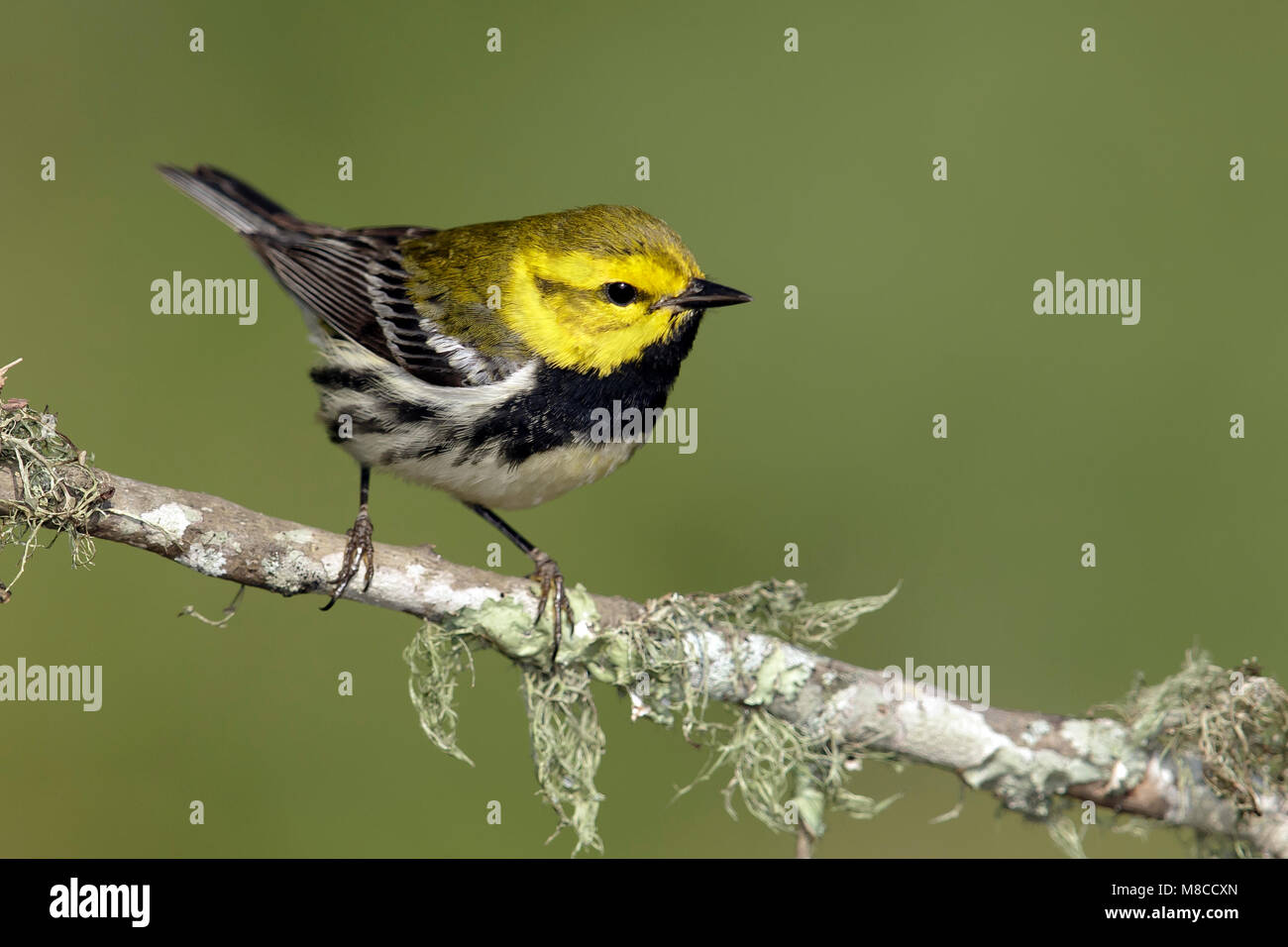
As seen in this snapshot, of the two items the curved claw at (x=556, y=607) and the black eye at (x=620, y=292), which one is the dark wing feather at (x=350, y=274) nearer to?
the black eye at (x=620, y=292)

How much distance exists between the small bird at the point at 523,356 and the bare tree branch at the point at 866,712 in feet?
1.08

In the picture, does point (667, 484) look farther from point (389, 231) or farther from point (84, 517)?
point (84, 517)

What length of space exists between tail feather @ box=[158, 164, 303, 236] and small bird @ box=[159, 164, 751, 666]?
980 mm

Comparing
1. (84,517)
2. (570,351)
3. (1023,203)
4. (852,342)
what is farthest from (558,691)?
(1023,203)

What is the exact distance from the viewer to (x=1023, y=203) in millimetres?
6516

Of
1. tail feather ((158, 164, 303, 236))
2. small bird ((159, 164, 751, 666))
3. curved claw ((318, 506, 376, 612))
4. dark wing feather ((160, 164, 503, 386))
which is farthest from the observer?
tail feather ((158, 164, 303, 236))

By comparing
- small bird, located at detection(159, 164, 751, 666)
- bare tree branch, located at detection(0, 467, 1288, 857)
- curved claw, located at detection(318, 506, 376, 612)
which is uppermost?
small bird, located at detection(159, 164, 751, 666)

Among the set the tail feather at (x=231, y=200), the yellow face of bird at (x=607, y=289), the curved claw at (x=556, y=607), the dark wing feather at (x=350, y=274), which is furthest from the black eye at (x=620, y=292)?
the tail feather at (x=231, y=200)

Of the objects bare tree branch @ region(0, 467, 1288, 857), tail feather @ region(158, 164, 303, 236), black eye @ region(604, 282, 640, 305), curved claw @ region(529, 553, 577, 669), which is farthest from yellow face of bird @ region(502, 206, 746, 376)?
tail feather @ region(158, 164, 303, 236)

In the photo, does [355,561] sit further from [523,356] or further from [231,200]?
[231,200]

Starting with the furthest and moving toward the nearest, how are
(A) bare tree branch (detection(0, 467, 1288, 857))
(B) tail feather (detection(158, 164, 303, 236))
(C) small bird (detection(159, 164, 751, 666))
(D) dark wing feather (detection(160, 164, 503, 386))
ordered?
(B) tail feather (detection(158, 164, 303, 236)) → (D) dark wing feather (detection(160, 164, 503, 386)) → (C) small bird (detection(159, 164, 751, 666)) → (A) bare tree branch (detection(0, 467, 1288, 857))

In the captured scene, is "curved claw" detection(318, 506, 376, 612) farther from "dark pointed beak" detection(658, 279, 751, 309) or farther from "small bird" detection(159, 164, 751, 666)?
"dark pointed beak" detection(658, 279, 751, 309)

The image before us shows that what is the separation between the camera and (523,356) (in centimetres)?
432

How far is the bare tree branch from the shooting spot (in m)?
3.64
